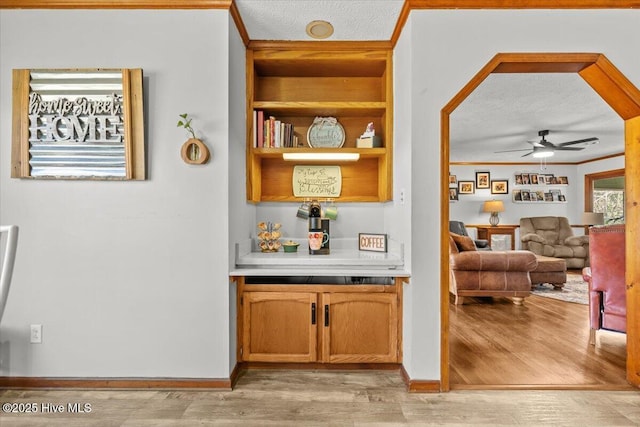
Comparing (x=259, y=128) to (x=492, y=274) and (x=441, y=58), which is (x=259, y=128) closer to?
(x=441, y=58)

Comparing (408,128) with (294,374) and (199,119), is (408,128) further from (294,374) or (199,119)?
(294,374)

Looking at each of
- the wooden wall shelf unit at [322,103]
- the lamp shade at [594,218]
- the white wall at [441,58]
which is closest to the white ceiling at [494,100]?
the wooden wall shelf unit at [322,103]

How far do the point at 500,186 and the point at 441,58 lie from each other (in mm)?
7043

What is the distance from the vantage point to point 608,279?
9.84ft

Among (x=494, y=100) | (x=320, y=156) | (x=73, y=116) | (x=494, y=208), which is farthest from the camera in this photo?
(x=494, y=208)

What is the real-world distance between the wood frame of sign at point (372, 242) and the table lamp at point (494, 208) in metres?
6.23

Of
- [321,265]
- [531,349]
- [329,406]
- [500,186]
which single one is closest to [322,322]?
[321,265]

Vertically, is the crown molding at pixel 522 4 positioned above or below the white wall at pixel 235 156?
above

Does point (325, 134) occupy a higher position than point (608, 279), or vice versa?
point (325, 134)

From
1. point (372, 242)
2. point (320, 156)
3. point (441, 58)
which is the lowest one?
point (372, 242)

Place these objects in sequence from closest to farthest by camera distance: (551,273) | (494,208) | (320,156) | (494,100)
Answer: (320,156), (494,100), (551,273), (494,208)

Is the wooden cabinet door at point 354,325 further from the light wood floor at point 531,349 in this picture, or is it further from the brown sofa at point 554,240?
the brown sofa at point 554,240

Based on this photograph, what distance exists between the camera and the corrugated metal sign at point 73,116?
2.29 m

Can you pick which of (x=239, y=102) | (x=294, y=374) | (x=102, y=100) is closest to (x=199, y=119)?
(x=239, y=102)
